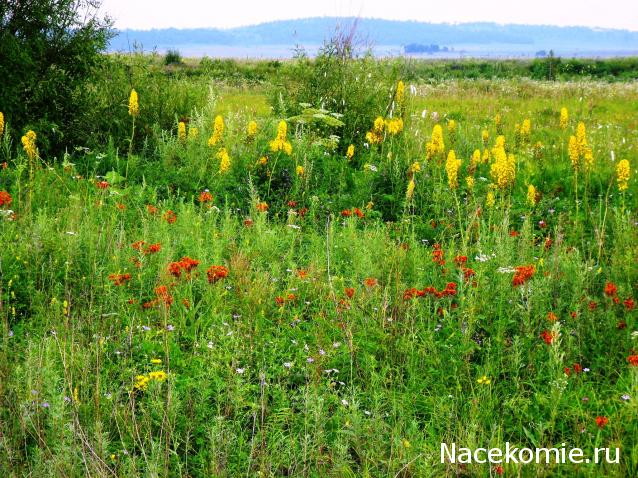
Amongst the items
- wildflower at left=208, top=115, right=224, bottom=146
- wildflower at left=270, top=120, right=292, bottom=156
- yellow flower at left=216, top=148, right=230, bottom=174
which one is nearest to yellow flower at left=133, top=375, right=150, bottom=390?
yellow flower at left=216, top=148, right=230, bottom=174

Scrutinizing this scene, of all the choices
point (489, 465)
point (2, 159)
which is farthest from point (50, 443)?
point (2, 159)

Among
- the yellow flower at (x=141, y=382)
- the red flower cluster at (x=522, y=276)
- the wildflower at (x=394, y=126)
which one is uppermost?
the wildflower at (x=394, y=126)

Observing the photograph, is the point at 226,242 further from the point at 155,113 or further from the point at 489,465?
the point at 155,113

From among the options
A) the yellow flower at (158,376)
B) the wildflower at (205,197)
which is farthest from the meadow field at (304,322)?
the wildflower at (205,197)

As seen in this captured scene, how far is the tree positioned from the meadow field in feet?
2.00

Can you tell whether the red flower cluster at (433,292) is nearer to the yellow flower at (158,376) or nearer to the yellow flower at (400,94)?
the yellow flower at (158,376)

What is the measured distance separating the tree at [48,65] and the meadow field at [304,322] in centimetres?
61

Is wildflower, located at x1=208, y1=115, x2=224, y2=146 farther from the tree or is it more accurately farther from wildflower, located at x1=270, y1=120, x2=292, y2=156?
the tree

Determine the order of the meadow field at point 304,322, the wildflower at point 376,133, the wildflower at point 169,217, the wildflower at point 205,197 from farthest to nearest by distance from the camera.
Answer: the wildflower at point 376,133
the wildflower at point 205,197
the wildflower at point 169,217
the meadow field at point 304,322

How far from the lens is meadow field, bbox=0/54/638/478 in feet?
9.27

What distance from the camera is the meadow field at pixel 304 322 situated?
2.82 meters

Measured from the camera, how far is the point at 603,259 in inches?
203

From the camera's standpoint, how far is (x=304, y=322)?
12.9 feet

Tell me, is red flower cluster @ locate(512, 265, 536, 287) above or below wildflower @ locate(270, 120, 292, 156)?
below
